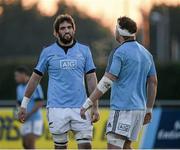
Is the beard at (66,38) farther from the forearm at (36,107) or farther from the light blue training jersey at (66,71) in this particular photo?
the forearm at (36,107)

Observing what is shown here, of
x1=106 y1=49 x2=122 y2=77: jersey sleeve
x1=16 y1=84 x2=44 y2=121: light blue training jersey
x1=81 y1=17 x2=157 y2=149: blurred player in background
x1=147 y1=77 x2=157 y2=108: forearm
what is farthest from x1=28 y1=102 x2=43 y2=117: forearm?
x1=106 y1=49 x2=122 y2=77: jersey sleeve

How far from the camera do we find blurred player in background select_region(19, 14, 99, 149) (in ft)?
37.2

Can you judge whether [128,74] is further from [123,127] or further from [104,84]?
[123,127]

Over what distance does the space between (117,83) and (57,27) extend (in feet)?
4.57

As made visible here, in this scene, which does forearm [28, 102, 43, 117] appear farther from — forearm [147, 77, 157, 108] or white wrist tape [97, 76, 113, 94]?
white wrist tape [97, 76, 113, 94]

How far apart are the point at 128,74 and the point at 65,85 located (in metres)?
1.19

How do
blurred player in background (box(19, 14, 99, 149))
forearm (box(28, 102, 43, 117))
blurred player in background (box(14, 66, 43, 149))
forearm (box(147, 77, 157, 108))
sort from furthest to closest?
blurred player in background (box(14, 66, 43, 149)) → forearm (box(28, 102, 43, 117)) → blurred player in background (box(19, 14, 99, 149)) → forearm (box(147, 77, 157, 108))

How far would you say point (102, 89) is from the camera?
1035 cm

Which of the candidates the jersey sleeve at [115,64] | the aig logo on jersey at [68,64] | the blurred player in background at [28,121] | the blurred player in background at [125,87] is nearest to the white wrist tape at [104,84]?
the blurred player in background at [125,87]

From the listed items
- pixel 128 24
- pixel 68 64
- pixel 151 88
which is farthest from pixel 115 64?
pixel 68 64

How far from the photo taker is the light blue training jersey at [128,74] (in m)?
10.4

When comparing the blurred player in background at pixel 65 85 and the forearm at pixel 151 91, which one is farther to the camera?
the blurred player in background at pixel 65 85

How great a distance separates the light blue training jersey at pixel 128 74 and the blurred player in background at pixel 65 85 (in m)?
0.83

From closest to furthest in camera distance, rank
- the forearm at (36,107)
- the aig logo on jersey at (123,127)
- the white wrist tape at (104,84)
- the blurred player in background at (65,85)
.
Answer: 1. the white wrist tape at (104,84)
2. the aig logo on jersey at (123,127)
3. the blurred player in background at (65,85)
4. the forearm at (36,107)
